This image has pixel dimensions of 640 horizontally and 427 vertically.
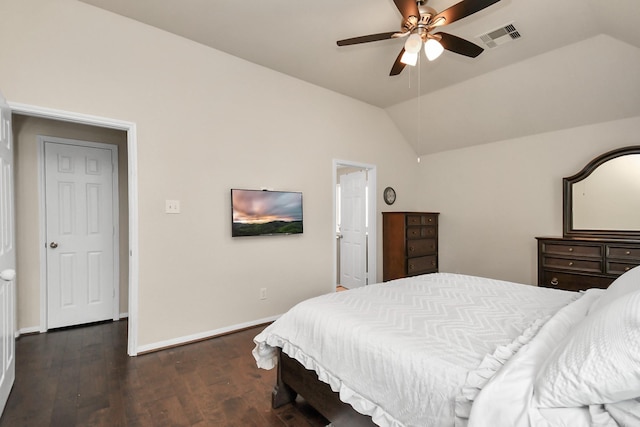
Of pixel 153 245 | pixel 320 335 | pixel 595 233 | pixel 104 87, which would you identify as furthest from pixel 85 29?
pixel 595 233

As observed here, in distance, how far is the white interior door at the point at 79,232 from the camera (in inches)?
126

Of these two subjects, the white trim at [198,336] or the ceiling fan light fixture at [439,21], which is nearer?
the ceiling fan light fixture at [439,21]

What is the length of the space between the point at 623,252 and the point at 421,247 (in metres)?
2.14

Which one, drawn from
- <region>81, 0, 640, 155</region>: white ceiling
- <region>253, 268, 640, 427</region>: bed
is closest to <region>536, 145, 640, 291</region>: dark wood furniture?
<region>81, 0, 640, 155</region>: white ceiling

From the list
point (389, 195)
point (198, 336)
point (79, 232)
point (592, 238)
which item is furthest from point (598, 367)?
point (79, 232)

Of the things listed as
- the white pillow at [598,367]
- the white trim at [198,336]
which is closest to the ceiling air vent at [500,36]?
the white pillow at [598,367]

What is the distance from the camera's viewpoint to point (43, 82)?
7.54 feet

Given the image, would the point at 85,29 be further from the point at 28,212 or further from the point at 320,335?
the point at 320,335

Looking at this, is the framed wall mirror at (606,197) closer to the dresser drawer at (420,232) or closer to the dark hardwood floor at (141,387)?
the dresser drawer at (420,232)

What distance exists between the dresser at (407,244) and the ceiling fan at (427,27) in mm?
2417

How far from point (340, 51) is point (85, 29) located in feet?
7.08

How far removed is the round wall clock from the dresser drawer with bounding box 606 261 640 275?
2553mm

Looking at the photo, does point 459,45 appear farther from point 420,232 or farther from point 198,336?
point 198,336

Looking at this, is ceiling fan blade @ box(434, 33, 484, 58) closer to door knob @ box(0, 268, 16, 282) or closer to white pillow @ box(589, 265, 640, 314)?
white pillow @ box(589, 265, 640, 314)
